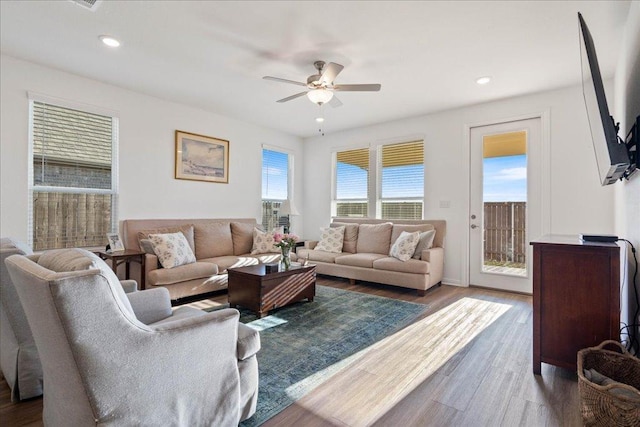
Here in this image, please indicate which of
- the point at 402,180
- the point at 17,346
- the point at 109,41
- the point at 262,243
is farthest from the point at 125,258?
the point at 402,180

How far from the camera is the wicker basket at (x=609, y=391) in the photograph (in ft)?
4.42

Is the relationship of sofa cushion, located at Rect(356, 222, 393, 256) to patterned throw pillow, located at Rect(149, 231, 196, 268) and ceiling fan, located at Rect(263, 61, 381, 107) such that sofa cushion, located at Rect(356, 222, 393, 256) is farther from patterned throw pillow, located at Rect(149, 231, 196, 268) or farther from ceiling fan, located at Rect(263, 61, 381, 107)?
patterned throw pillow, located at Rect(149, 231, 196, 268)

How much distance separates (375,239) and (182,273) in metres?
2.92

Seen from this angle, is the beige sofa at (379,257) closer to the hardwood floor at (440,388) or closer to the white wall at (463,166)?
the white wall at (463,166)

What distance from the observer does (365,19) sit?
247 cm

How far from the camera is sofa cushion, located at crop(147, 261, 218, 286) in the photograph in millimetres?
3479

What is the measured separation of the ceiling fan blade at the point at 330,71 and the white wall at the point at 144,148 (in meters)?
2.63

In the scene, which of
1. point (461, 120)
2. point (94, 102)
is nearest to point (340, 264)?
point (461, 120)

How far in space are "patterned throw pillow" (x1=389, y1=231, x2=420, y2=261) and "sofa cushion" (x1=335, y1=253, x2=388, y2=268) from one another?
1.01ft

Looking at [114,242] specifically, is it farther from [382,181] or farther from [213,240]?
[382,181]

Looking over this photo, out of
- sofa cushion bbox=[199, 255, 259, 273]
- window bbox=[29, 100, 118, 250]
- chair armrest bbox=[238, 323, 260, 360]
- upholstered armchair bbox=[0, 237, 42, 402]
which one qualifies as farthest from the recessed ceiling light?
chair armrest bbox=[238, 323, 260, 360]

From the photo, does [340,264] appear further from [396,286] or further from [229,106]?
[229,106]

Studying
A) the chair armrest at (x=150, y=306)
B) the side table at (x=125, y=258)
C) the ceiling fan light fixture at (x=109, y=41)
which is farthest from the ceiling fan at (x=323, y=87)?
the side table at (x=125, y=258)

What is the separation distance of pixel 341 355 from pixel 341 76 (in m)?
Answer: 2.88
